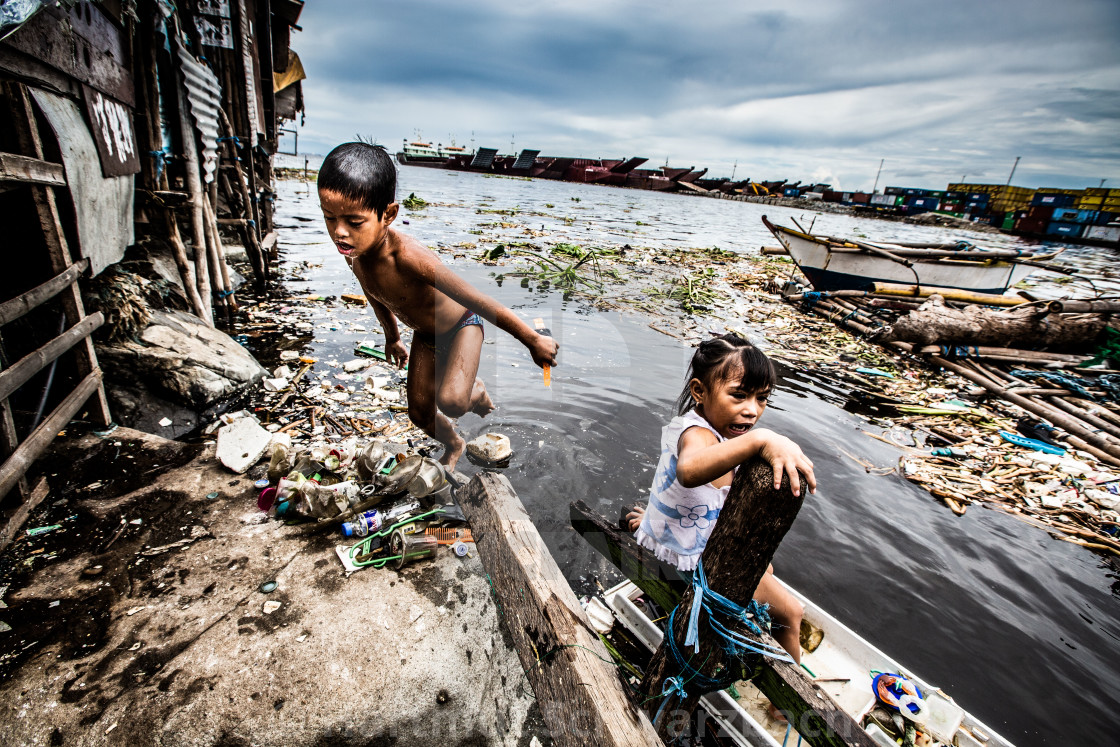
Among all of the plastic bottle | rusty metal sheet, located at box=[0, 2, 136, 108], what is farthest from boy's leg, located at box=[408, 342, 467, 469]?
rusty metal sheet, located at box=[0, 2, 136, 108]

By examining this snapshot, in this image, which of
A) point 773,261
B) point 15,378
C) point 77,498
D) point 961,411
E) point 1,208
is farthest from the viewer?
point 773,261

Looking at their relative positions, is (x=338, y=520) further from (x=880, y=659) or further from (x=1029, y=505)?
(x=1029, y=505)

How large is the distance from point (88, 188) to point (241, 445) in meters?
2.28

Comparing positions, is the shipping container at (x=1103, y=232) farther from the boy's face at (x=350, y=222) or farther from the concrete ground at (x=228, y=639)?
the concrete ground at (x=228, y=639)

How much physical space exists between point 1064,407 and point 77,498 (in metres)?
11.4

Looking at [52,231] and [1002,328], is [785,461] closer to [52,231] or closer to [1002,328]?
[52,231]

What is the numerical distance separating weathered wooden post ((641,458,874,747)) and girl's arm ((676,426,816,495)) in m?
0.03

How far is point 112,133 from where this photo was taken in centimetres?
383

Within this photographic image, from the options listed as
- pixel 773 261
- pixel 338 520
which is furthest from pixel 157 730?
pixel 773 261

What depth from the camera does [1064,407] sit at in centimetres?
671

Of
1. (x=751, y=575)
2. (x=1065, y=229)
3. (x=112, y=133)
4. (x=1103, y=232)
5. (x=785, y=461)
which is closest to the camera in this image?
(x=785, y=461)

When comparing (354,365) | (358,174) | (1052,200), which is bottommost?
(354,365)

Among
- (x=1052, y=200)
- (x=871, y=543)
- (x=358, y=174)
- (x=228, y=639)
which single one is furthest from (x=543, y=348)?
(x=1052, y=200)

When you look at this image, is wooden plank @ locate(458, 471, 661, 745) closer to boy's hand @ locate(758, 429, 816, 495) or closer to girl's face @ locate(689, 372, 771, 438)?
boy's hand @ locate(758, 429, 816, 495)
